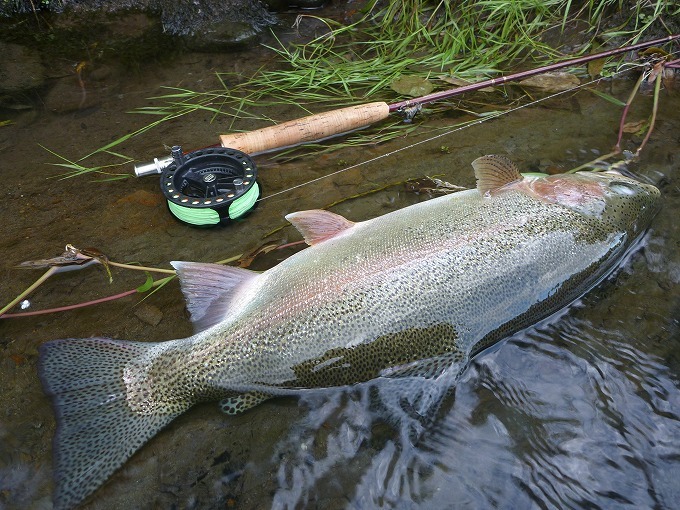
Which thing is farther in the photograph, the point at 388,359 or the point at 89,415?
the point at 388,359

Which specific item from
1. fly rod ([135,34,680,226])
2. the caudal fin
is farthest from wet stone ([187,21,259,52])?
the caudal fin

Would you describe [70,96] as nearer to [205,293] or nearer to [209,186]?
[209,186]

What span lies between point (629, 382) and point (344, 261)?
1.56 metres

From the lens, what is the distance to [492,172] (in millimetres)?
2838

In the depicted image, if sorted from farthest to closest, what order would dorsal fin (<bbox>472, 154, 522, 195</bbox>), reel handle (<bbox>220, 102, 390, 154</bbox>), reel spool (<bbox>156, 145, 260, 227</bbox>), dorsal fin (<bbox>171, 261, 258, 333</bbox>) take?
reel handle (<bbox>220, 102, 390, 154</bbox>) → reel spool (<bbox>156, 145, 260, 227</bbox>) → dorsal fin (<bbox>472, 154, 522, 195</bbox>) → dorsal fin (<bbox>171, 261, 258, 333</bbox>)

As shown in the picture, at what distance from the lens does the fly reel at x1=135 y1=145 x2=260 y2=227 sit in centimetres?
304

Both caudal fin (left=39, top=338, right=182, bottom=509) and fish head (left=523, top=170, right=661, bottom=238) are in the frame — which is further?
fish head (left=523, top=170, right=661, bottom=238)

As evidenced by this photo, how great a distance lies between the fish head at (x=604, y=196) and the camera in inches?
110

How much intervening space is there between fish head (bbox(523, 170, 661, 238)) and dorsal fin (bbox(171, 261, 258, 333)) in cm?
175

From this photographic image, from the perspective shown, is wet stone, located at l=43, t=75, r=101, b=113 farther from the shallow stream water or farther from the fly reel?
the fly reel

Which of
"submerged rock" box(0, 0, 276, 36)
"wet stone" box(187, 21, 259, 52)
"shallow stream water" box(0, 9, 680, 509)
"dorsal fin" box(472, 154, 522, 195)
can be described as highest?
"submerged rock" box(0, 0, 276, 36)

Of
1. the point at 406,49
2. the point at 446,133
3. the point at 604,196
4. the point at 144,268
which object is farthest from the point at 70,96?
the point at 604,196

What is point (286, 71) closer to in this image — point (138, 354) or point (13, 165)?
point (13, 165)

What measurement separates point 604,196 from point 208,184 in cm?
233
